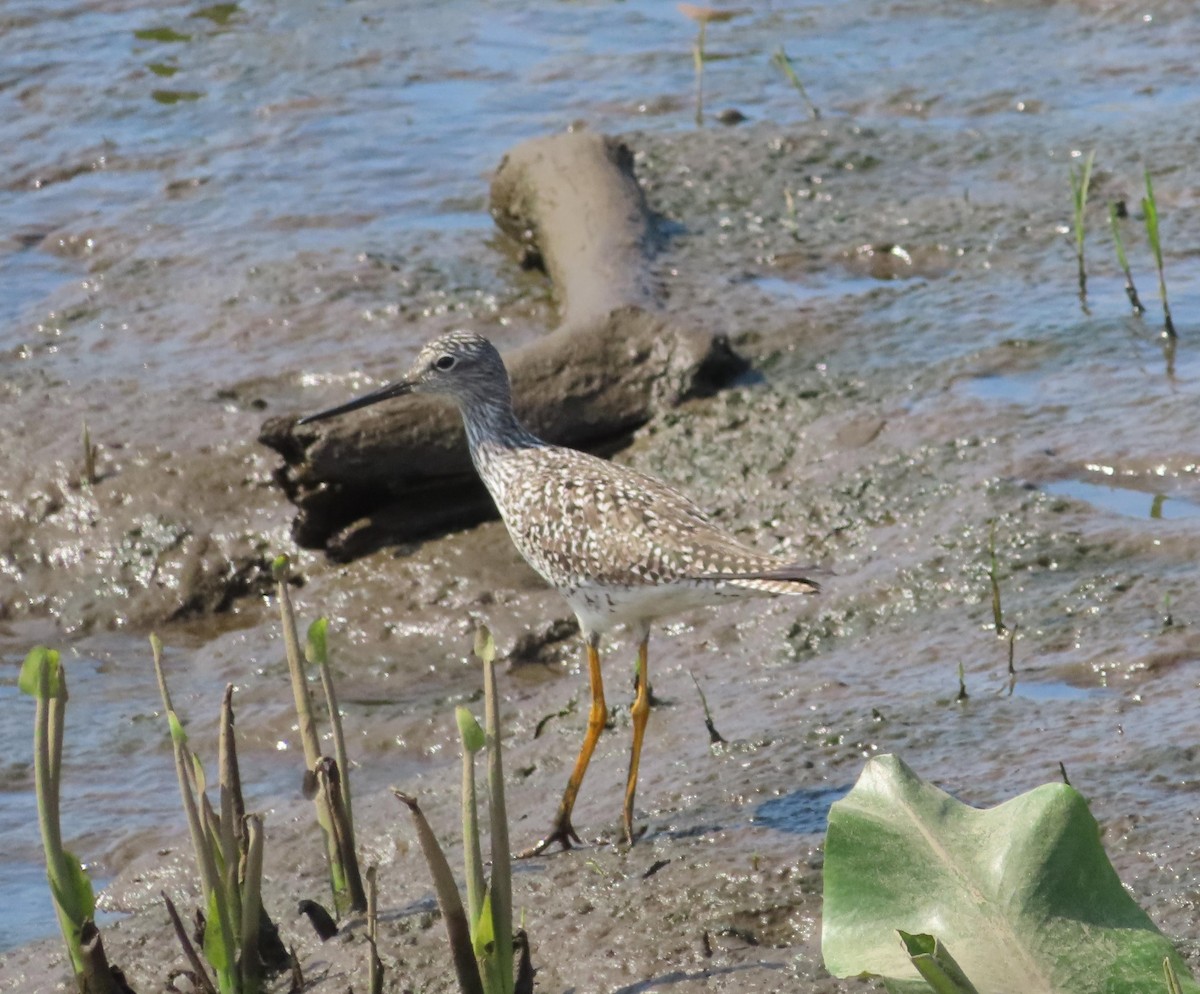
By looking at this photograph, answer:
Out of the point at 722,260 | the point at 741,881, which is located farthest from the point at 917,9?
the point at 741,881

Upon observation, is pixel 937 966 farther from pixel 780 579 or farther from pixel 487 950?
pixel 780 579

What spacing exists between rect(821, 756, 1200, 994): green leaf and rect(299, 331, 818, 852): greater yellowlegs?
184 cm

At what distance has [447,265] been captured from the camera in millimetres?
9133

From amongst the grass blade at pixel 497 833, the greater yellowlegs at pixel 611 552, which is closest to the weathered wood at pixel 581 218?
the greater yellowlegs at pixel 611 552

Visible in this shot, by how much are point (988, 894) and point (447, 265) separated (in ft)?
22.2

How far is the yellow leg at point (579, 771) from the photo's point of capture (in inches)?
190

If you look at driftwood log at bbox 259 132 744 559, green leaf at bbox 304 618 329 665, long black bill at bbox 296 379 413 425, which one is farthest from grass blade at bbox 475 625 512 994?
driftwood log at bbox 259 132 744 559

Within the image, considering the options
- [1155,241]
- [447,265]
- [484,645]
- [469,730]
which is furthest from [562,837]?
[447,265]

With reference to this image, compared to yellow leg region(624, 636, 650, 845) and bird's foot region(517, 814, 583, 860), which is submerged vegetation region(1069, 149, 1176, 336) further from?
bird's foot region(517, 814, 583, 860)

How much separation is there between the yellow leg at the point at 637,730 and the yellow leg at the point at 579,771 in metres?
0.12

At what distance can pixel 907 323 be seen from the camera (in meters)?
7.91

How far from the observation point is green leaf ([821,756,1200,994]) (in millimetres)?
2721

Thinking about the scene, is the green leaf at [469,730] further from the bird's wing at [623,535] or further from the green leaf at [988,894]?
the bird's wing at [623,535]

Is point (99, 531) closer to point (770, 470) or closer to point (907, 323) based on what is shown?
point (770, 470)
